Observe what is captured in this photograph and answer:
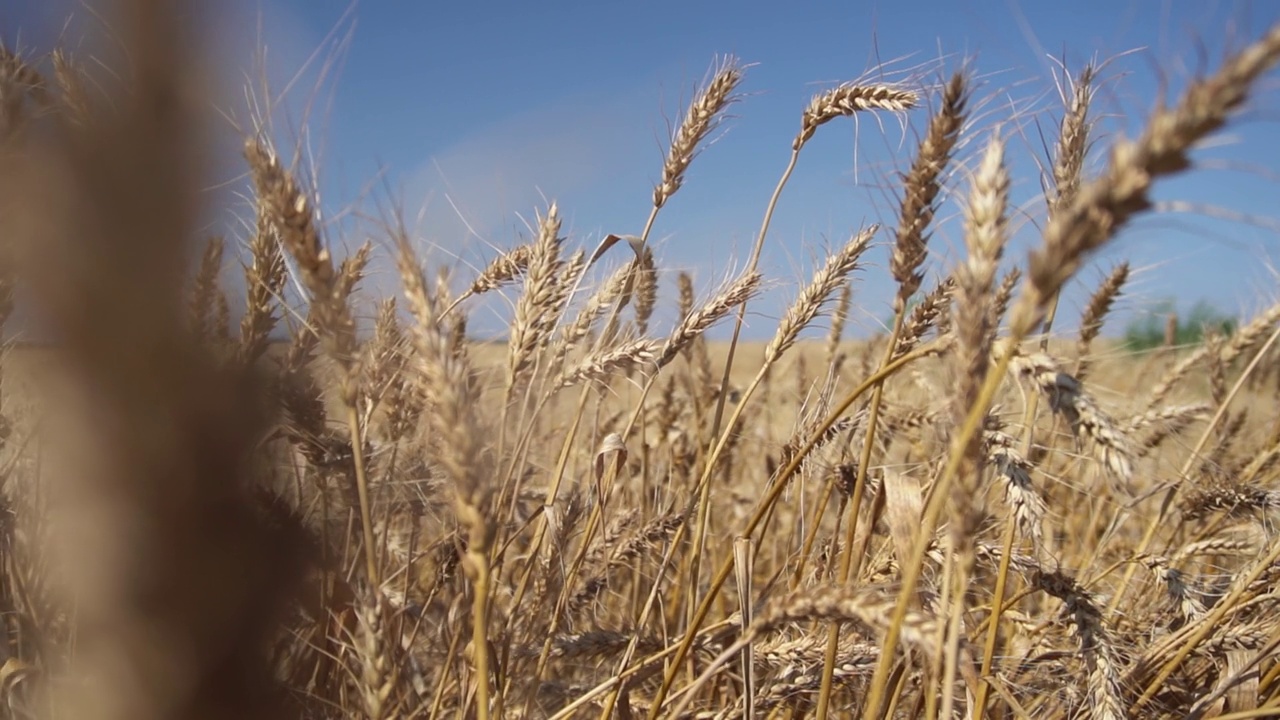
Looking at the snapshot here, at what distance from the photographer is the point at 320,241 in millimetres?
1060

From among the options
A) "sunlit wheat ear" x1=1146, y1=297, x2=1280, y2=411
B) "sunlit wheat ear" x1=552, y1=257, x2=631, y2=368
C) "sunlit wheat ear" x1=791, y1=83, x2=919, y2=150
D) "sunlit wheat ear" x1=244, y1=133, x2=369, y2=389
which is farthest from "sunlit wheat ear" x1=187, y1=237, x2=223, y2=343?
"sunlit wheat ear" x1=1146, y1=297, x2=1280, y2=411

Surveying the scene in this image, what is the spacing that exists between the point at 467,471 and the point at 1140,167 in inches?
31.9

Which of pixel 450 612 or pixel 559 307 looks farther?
pixel 559 307

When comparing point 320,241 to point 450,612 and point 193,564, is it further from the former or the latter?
point 450,612

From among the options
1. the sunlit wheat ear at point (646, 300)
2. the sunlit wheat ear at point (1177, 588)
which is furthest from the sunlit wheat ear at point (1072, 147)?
the sunlit wheat ear at point (646, 300)

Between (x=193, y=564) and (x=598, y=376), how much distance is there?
144 cm

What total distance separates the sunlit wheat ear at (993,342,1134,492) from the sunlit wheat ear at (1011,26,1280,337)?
0.69 ft

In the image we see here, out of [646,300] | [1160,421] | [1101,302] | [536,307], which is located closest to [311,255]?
[536,307]

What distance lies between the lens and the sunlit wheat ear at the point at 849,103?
77.0 inches

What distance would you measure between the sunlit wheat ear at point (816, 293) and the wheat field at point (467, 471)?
0.01m

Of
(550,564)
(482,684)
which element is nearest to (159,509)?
(482,684)

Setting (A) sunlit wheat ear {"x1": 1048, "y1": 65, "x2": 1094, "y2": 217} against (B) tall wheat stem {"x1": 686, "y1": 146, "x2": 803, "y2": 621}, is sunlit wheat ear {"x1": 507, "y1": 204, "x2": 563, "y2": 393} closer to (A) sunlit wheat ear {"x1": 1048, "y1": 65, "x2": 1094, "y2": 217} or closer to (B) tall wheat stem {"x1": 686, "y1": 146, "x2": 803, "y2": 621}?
(B) tall wheat stem {"x1": 686, "y1": 146, "x2": 803, "y2": 621}

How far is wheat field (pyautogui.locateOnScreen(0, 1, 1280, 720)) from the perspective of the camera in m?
0.47

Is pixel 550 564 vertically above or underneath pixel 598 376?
underneath
